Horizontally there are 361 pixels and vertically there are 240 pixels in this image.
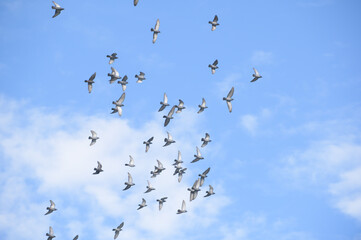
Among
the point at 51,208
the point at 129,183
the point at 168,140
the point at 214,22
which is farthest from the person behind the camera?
the point at 129,183

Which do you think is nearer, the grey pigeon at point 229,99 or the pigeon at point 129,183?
the grey pigeon at point 229,99

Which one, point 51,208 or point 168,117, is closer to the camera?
point 168,117

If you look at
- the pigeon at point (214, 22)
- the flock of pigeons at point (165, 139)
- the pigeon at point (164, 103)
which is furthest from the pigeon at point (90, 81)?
the pigeon at point (214, 22)

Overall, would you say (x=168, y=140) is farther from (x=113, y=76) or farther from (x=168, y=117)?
(x=113, y=76)

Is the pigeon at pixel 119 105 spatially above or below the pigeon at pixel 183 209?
above

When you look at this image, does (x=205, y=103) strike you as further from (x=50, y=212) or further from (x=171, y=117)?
(x=50, y=212)

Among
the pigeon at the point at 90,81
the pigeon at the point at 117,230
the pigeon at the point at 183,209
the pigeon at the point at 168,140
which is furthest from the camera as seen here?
the pigeon at the point at 168,140

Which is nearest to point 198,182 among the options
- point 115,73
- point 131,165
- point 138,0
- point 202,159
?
point 202,159

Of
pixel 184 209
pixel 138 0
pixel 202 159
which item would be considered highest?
pixel 138 0

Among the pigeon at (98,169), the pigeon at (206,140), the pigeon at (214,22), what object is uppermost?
the pigeon at (214,22)

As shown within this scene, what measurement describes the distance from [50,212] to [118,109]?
49.6ft

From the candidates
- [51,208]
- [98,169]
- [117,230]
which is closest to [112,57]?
[98,169]

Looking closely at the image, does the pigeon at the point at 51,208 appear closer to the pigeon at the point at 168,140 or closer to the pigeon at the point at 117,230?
the pigeon at the point at 117,230

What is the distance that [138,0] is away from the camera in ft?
216
